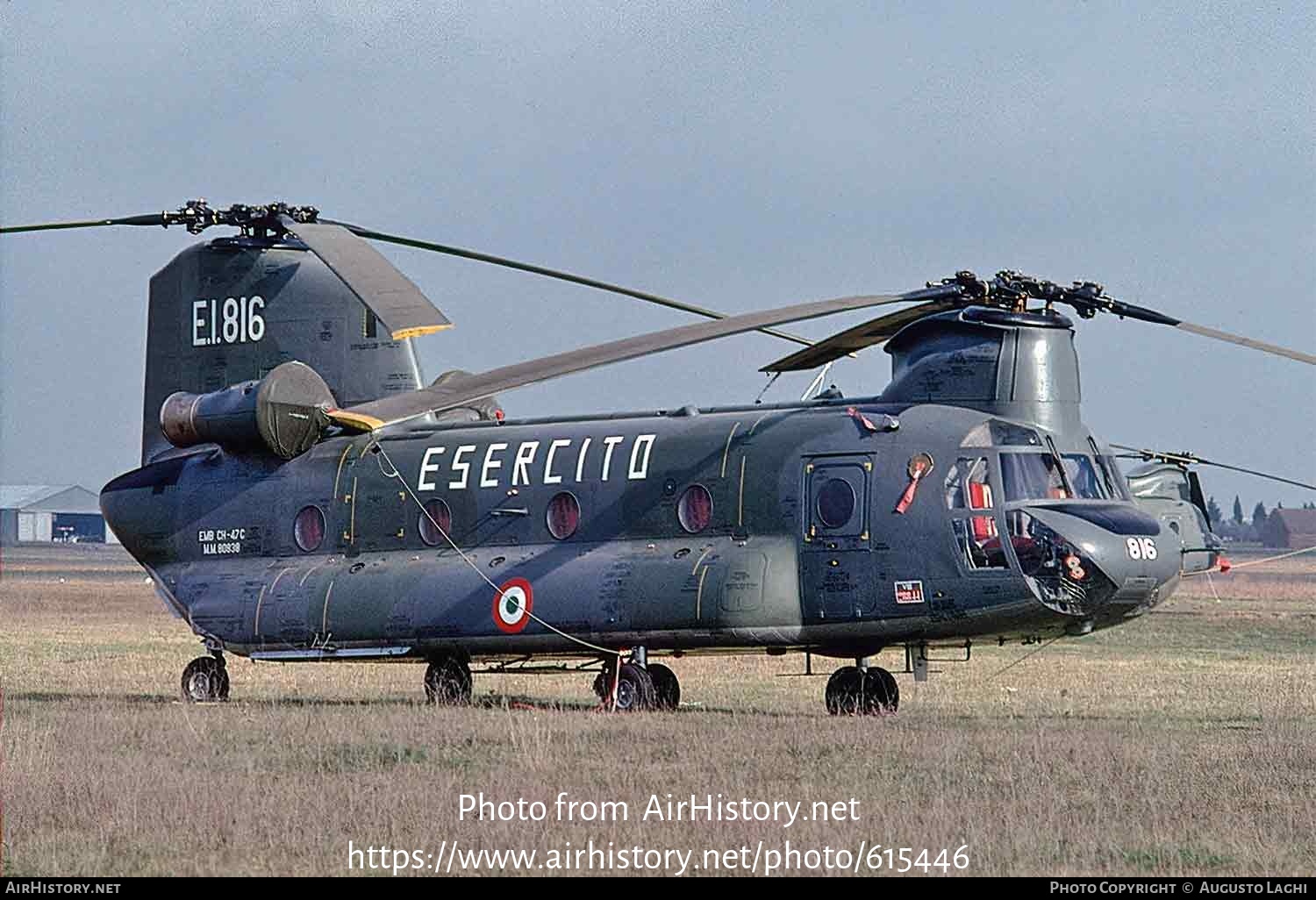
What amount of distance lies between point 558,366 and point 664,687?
5152 millimetres

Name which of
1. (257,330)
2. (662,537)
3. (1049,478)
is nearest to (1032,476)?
(1049,478)

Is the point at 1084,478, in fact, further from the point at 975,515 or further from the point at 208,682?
the point at 208,682

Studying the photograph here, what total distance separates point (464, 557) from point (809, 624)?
444 cm

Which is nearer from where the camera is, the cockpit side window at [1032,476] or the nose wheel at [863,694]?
the cockpit side window at [1032,476]

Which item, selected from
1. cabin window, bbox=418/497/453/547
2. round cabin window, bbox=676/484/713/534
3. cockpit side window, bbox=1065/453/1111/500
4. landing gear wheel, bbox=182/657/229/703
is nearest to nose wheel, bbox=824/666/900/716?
round cabin window, bbox=676/484/713/534

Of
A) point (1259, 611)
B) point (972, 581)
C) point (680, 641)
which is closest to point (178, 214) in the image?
point (680, 641)

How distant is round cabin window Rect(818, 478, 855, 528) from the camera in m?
20.1

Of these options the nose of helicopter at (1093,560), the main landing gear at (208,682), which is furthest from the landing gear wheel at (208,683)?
the nose of helicopter at (1093,560)

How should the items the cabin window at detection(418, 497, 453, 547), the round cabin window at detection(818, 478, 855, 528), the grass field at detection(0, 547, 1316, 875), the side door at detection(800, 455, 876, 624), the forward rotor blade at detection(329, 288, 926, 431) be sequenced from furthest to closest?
the cabin window at detection(418, 497, 453, 547)
the round cabin window at detection(818, 478, 855, 528)
the side door at detection(800, 455, 876, 624)
the forward rotor blade at detection(329, 288, 926, 431)
the grass field at detection(0, 547, 1316, 875)

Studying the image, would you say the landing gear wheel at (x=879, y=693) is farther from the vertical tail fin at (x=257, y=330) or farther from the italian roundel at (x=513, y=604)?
the vertical tail fin at (x=257, y=330)

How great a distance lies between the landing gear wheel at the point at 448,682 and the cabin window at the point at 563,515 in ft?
7.14

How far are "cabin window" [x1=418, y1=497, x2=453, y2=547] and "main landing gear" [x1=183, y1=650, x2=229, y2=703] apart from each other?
3.14 metres

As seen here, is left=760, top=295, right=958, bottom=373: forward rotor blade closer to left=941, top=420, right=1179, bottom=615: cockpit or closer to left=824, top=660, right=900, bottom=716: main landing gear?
left=941, top=420, right=1179, bottom=615: cockpit

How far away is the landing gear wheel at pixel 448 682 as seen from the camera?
896 inches
